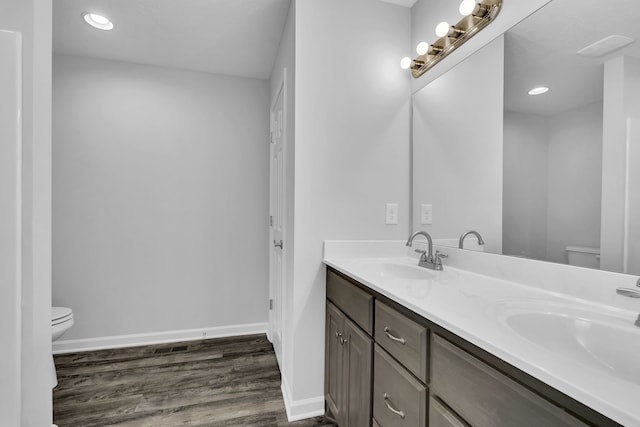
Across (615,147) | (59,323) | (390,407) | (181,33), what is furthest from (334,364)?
(181,33)


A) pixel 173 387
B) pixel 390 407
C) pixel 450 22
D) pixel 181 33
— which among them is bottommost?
pixel 173 387

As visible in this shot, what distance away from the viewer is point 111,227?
2518 mm

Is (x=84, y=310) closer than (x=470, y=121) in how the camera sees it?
No

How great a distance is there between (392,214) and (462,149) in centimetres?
54

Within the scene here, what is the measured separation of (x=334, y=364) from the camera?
1570 millimetres

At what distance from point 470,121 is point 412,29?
2.73 ft

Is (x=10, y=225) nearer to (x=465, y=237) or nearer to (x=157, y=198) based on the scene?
(x=157, y=198)

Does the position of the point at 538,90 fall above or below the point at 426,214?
above

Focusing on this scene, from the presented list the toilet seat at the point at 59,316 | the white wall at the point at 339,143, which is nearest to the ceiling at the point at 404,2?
the white wall at the point at 339,143

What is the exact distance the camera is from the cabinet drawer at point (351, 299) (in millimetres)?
1216

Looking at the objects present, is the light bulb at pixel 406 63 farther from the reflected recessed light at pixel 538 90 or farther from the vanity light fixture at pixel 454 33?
the reflected recessed light at pixel 538 90

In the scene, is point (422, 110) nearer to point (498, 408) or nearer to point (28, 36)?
point (498, 408)

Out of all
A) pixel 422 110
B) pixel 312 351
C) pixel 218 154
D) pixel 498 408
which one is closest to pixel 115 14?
pixel 218 154

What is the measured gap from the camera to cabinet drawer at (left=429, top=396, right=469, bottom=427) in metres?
0.74
